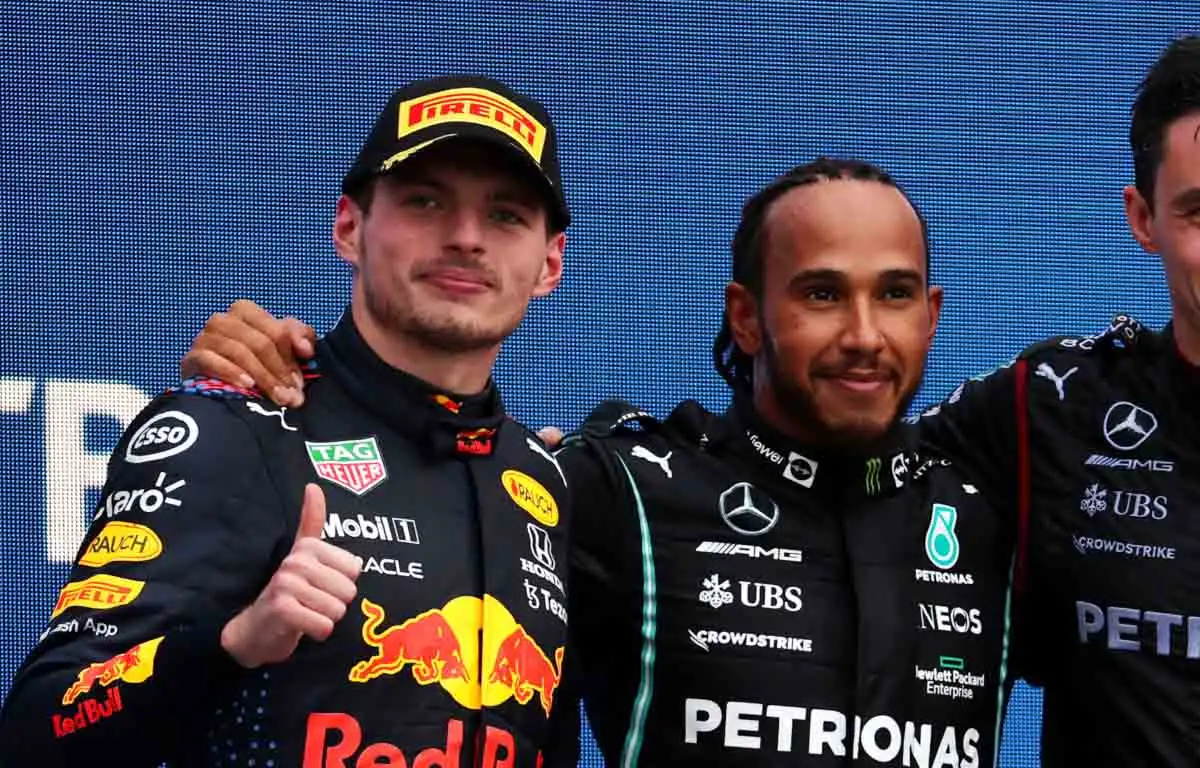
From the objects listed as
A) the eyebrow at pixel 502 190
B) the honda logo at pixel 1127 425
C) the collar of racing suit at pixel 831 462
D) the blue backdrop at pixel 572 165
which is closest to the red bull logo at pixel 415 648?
the eyebrow at pixel 502 190

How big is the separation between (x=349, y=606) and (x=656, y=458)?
1.85ft

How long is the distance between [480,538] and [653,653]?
0.34 meters

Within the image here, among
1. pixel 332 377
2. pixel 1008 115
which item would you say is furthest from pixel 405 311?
pixel 1008 115

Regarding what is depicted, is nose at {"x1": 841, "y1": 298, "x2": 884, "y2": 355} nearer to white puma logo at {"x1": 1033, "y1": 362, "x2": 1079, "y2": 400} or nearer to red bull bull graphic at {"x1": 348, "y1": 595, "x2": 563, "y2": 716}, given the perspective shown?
white puma logo at {"x1": 1033, "y1": 362, "x2": 1079, "y2": 400}

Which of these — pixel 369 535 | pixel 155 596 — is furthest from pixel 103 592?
pixel 369 535

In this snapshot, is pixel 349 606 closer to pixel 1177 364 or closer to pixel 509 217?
pixel 509 217

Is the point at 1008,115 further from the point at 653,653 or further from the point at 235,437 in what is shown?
the point at 235,437

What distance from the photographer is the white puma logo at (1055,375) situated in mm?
2238

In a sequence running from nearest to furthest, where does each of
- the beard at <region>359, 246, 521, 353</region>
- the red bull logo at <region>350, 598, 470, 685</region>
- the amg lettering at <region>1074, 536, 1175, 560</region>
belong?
the red bull logo at <region>350, 598, 470, 685</region>
the beard at <region>359, 246, 521, 353</region>
the amg lettering at <region>1074, 536, 1175, 560</region>

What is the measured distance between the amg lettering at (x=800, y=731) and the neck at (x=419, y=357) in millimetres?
455

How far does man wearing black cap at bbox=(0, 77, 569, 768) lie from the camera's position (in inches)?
61.5

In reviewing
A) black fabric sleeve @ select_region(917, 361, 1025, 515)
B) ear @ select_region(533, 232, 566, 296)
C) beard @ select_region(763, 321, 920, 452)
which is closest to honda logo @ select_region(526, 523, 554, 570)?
ear @ select_region(533, 232, 566, 296)

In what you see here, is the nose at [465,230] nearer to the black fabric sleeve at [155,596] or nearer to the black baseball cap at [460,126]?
the black baseball cap at [460,126]

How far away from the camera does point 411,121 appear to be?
1894 mm
